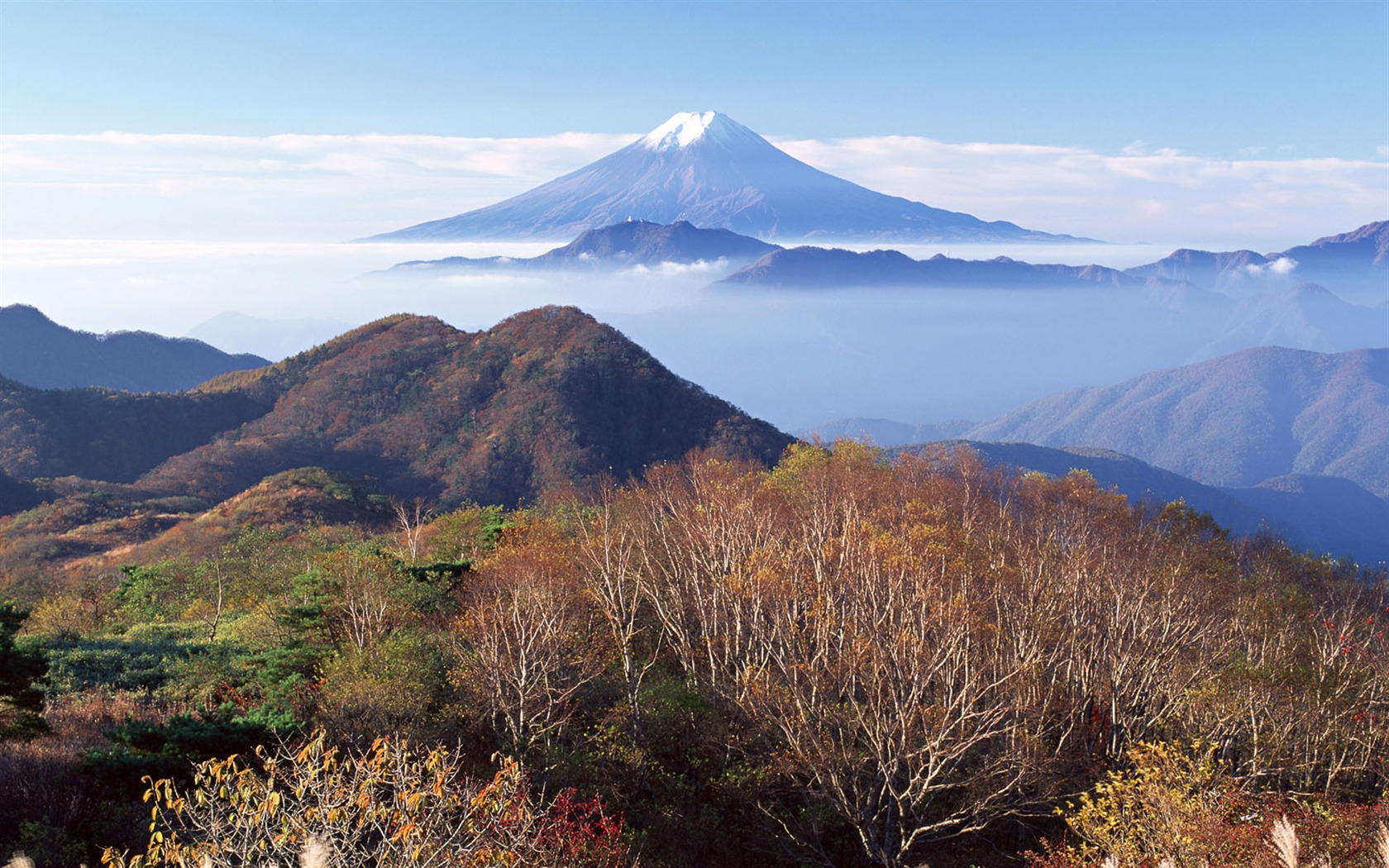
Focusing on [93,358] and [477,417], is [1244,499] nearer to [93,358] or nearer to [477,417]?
[477,417]

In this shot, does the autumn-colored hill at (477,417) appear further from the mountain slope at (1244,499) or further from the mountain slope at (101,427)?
the mountain slope at (1244,499)

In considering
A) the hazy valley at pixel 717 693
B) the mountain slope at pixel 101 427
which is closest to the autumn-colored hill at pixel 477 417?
the mountain slope at pixel 101 427

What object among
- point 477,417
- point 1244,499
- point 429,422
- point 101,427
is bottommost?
point 1244,499

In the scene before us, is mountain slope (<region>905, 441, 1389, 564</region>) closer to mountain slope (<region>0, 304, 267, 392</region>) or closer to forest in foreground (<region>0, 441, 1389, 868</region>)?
forest in foreground (<region>0, 441, 1389, 868</region>)

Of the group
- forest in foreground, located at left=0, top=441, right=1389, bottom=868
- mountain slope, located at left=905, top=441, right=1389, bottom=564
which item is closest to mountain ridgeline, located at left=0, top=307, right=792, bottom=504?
mountain slope, located at left=905, top=441, right=1389, bottom=564

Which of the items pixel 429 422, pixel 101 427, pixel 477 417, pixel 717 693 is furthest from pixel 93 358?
pixel 717 693

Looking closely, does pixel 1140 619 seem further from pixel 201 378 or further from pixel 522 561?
pixel 201 378
